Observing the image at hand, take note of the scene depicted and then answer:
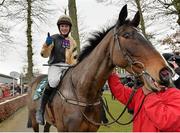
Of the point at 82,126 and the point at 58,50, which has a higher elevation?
the point at 58,50

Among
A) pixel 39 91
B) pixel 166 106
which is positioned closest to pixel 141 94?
pixel 166 106

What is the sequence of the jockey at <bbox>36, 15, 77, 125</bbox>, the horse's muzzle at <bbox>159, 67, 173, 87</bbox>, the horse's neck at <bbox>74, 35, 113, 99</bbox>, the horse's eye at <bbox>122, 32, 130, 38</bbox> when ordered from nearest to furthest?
1. the horse's muzzle at <bbox>159, 67, 173, 87</bbox>
2. the horse's eye at <bbox>122, 32, 130, 38</bbox>
3. the horse's neck at <bbox>74, 35, 113, 99</bbox>
4. the jockey at <bbox>36, 15, 77, 125</bbox>

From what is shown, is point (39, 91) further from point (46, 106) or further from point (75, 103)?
point (75, 103)

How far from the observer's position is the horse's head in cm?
359

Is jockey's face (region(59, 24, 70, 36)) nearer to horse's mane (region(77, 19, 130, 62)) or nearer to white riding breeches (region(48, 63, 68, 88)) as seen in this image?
white riding breeches (region(48, 63, 68, 88))

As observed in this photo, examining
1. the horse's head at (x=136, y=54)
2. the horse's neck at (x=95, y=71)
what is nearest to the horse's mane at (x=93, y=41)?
the horse's neck at (x=95, y=71)

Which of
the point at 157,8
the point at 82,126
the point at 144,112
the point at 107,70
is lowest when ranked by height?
the point at 82,126

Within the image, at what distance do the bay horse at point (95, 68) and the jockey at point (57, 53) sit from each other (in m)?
0.15

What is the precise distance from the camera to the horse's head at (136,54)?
359 cm

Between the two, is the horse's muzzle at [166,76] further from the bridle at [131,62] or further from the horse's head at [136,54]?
the bridle at [131,62]

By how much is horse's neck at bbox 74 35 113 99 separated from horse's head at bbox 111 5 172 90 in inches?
9.9

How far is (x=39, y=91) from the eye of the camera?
6812 millimetres

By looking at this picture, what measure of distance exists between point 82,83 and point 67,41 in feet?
4.37

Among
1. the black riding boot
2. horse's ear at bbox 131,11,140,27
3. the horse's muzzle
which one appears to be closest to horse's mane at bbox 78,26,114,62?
horse's ear at bbox 131,11,140,27
